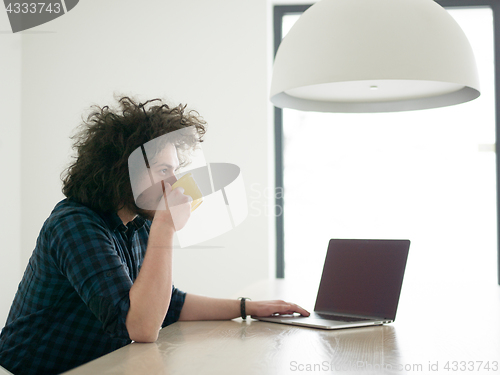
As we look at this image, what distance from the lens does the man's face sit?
3.67ft

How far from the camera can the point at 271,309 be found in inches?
43.6

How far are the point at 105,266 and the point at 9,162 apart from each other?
2059 mm

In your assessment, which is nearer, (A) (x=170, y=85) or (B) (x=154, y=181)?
(B) (x=154, y=181)

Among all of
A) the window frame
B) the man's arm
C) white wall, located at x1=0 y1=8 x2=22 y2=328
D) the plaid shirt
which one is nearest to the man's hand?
the man's arm

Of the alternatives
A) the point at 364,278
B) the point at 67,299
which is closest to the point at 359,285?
the point at 364,278

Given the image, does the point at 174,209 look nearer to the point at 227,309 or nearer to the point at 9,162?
the point at 227,309

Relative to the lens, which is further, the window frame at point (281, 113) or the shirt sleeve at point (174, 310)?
the window frame at point (281, 113)

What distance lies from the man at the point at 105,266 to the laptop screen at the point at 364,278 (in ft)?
0.40

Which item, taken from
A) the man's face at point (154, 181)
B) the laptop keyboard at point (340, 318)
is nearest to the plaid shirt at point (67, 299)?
the man's face at point (154, 181)

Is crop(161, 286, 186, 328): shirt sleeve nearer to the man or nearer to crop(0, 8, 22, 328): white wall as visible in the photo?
the man

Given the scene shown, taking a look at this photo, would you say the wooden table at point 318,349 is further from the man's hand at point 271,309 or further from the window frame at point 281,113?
the window frame at point 281,113

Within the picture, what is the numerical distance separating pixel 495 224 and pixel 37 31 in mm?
2860

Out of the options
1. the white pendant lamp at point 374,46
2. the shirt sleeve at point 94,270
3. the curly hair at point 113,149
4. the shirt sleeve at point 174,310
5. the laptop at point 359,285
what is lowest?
the shirt sleeve at point 174,310

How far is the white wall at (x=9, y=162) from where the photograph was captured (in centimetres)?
261
